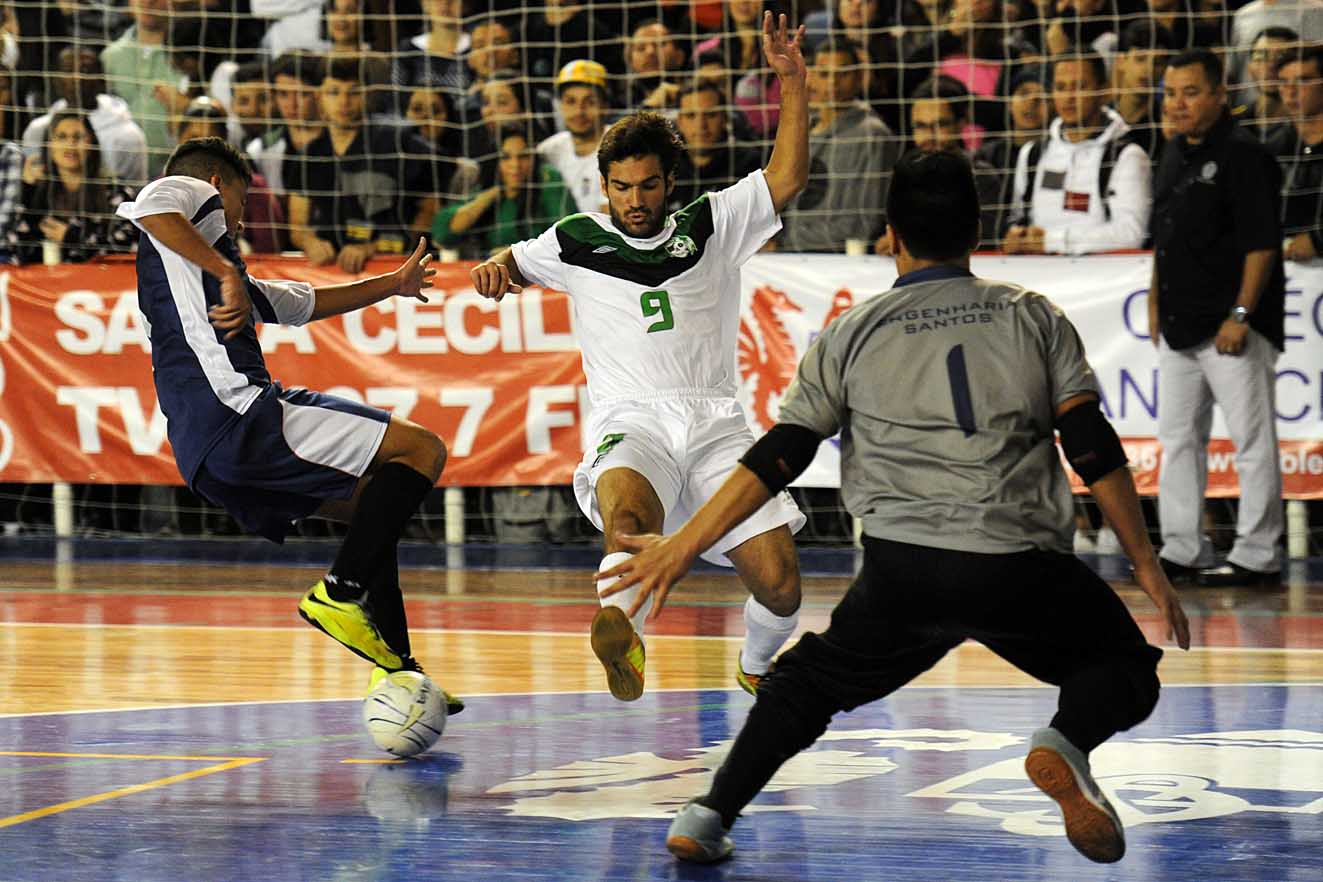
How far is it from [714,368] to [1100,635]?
2.29m

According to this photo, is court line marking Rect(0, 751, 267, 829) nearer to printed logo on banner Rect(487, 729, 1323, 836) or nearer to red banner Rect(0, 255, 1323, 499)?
printed logo on banner Rect(487, 729, 1323, 836)

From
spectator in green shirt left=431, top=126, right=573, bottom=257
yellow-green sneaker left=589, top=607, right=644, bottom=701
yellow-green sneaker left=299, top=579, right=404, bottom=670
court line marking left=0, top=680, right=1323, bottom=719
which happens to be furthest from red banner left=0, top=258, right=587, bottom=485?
yellow-green sneaker left=589, top=607, right=644, bottom=701

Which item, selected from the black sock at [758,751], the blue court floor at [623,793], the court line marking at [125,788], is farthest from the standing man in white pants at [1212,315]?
the black sock at [758,751]

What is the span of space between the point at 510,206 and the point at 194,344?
5.69 metres

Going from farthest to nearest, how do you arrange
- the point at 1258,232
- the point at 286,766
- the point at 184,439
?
the point at 1258,232 < the point at 184,439 < the point at 286,766

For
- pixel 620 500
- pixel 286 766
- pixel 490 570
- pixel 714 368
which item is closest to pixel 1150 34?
pixel 490 570

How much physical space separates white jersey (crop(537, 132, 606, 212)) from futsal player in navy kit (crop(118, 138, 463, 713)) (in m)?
5.18

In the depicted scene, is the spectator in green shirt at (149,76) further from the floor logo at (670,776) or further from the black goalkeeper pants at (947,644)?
the black goalkeeper pants at (947,644)

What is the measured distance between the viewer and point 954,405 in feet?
13.0

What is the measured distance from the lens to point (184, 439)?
19.2 ft

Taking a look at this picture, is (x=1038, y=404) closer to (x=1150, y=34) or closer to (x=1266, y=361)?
(x=1266, y=361)

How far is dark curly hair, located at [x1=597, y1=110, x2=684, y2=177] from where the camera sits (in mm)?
5934

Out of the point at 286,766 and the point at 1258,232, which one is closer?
the point at 286,766

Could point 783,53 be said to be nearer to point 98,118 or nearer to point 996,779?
point 996,779
